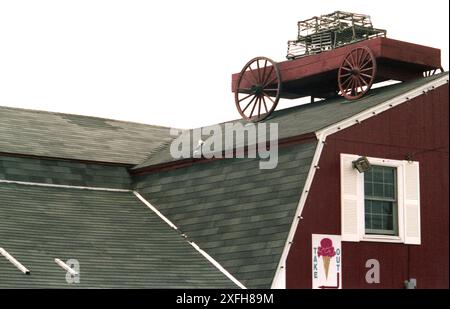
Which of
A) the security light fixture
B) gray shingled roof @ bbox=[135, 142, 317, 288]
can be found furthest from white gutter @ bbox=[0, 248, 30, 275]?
the security light fixture

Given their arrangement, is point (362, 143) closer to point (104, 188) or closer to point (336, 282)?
point (336, 282)

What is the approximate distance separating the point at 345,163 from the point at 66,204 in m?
7.35

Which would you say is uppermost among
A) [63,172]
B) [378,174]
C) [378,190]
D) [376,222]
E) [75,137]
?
[75,137]

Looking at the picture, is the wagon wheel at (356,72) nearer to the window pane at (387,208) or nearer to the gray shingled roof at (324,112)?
the gray shingled roof at (324,112)

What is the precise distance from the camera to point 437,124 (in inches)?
963

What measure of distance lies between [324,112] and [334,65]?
1871mm

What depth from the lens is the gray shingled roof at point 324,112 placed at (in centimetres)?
2352

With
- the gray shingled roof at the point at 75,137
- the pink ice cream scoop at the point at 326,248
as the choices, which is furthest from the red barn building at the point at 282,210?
the gray shingled roof at the point at 75,137

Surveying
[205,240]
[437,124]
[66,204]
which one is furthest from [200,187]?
[437,124]

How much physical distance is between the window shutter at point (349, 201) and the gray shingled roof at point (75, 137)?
25.9 ft

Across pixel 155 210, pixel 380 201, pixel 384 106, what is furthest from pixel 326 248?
pixel 155 210

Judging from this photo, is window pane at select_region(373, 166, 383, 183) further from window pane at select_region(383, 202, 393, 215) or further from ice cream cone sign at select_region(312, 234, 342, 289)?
ice cream cone sign at select_region(312, 234, 342, 289)

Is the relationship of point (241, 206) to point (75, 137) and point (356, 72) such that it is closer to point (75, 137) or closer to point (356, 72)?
point (356, 72)

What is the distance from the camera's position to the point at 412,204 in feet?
78.0
